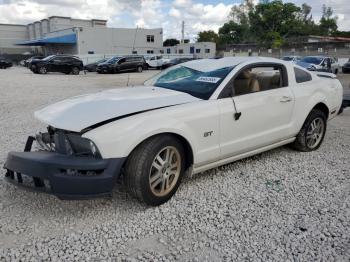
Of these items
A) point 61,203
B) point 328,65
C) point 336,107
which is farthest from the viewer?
point 328,65

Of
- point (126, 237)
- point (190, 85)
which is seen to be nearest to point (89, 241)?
point (126, 237)

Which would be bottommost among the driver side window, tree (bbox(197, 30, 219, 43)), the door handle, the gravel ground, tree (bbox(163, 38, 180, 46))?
the gravel ground

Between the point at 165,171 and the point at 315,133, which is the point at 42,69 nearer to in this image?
the point at 315,133

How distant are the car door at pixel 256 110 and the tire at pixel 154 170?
26.5 inches

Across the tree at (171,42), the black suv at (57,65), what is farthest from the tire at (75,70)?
the tree at (171,42)

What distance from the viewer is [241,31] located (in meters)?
87.3

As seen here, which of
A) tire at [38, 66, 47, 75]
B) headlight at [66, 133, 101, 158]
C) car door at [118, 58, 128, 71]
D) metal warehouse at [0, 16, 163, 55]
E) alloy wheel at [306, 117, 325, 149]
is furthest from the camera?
metal warehouse at [0, 16, 163, 55]

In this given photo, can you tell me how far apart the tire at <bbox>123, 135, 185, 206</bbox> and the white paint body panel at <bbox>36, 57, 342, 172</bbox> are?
0.10 meters

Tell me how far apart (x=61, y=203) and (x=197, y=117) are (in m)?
1.69

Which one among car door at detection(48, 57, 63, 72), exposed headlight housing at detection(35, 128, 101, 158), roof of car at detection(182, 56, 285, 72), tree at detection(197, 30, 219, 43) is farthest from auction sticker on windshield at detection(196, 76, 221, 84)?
tree at detection(197, 30, 219, 43)

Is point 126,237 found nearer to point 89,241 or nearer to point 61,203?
point 89,241

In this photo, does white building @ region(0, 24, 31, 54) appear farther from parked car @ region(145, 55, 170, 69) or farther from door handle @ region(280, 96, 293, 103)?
door handle @ region(280, 96, 293, 103)

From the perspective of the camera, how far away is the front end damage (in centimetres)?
326

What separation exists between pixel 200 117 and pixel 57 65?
26836mm
